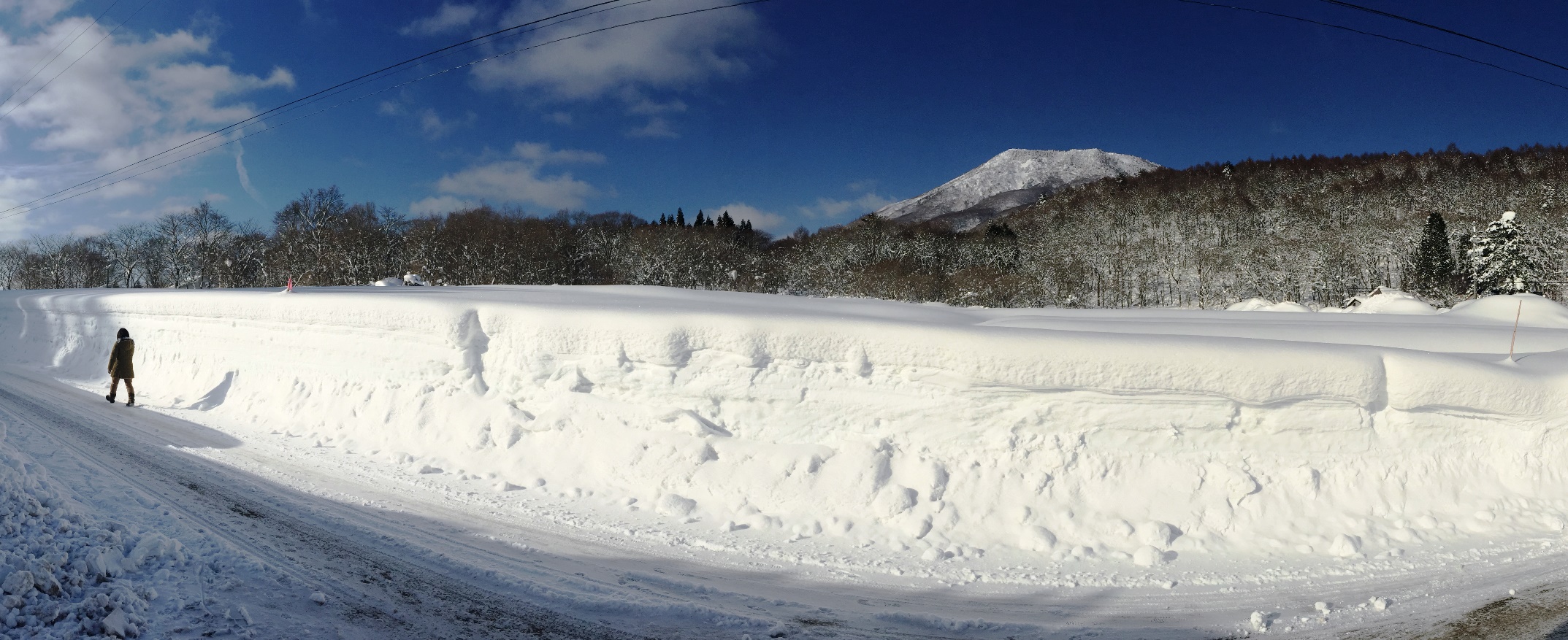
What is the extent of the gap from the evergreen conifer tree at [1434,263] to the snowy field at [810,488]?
2558 inches

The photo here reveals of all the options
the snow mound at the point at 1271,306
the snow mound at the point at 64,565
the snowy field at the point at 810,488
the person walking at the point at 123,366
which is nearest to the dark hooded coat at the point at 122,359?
the person walking at the point at 123,366

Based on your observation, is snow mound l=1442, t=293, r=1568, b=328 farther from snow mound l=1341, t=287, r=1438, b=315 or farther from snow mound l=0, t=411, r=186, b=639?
snow mound l=0, t=411, r=186, b=639

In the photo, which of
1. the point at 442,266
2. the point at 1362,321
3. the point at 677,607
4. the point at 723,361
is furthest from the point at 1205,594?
the point at 442,266

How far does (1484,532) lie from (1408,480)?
0.67 m

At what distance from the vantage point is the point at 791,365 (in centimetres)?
800

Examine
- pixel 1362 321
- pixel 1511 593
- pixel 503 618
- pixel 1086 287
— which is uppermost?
pixel 1086 287

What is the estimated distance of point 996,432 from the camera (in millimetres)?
7191

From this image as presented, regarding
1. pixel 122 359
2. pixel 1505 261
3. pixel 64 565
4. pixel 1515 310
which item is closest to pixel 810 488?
pixel 64 565

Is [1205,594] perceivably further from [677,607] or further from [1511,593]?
[677,607]

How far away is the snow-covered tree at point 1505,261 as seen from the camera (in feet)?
160

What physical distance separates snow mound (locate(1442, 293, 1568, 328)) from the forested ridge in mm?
36008

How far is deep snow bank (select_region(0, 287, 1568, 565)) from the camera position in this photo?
21.6ft

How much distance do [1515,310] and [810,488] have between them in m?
25.0

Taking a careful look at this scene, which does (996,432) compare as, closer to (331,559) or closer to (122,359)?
(331,559)
